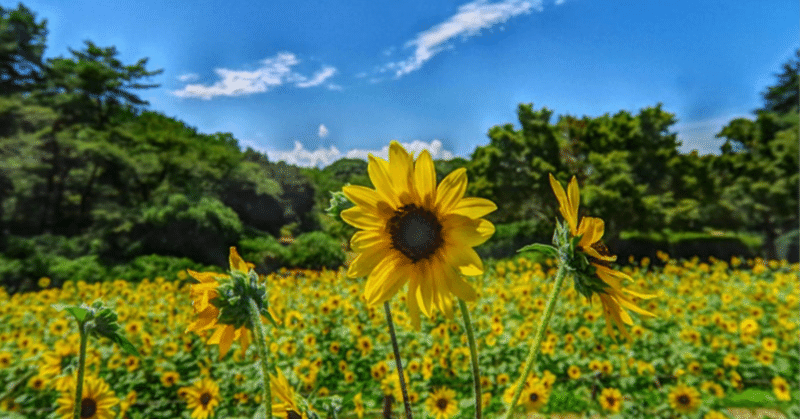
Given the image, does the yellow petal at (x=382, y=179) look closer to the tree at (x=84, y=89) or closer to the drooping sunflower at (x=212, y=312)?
the drooping sunflower at (x=212, y=312)

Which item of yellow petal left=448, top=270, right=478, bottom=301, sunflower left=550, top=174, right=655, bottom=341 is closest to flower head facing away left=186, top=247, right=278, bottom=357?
yellow petal left=448, top=270, right=478, bottom=301

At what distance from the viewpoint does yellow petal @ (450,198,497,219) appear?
0.55m

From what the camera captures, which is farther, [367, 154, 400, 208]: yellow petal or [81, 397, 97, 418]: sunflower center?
[81, 397, 97, 418]: sunflower center

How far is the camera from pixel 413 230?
0.60 meters

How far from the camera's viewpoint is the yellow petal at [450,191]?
0.57 metres

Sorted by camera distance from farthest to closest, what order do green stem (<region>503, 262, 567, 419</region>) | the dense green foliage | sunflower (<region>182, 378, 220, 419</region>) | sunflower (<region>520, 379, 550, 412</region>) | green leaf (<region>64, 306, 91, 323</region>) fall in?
the dense green foliage, sunflower (<region>520, 379, 550, 412</region>), sunflower (<region>182, 378, 220, 419</region>), green leaf (<region>64, 306, 91, 323</region>), green stem (<region>503, 262, 567, 419</region>)

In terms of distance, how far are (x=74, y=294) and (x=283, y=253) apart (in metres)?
6.12

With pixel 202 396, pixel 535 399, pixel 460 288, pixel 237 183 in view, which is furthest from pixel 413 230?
pixel 237 183

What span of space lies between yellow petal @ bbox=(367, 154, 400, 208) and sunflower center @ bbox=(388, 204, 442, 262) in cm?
2

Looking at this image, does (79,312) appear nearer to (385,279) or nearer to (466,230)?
(385,279)

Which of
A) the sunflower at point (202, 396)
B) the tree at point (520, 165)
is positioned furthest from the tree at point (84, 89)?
the sunflower at point (202, 396)

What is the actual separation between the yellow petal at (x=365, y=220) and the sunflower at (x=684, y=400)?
2582 mm

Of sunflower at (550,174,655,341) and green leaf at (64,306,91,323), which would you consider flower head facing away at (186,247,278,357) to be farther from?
sunflower at (550,174,655,341)

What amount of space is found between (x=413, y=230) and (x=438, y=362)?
2.33 metres
